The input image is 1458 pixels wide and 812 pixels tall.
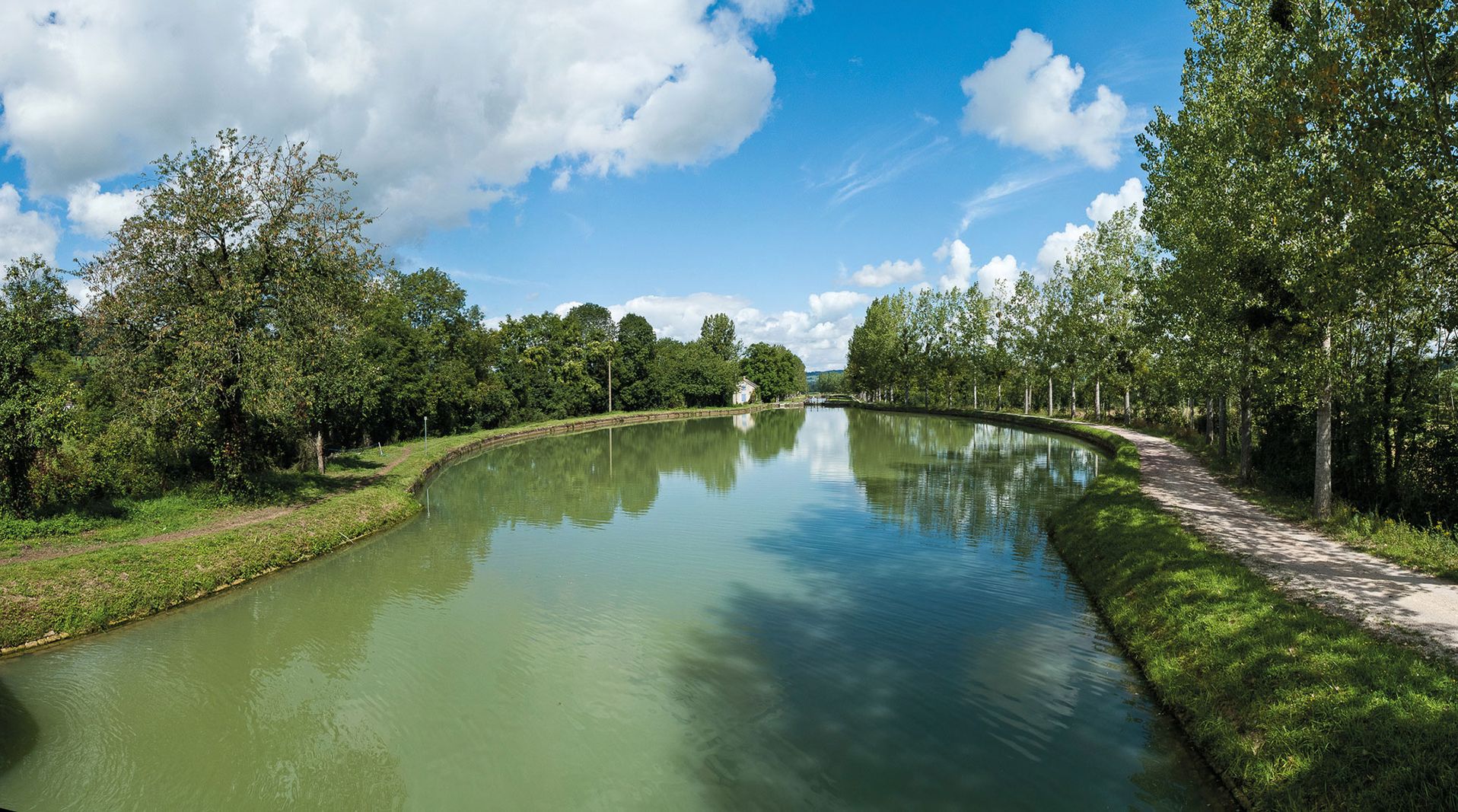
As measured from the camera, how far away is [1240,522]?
13086mm

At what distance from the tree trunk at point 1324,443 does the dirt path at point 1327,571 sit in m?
0.72

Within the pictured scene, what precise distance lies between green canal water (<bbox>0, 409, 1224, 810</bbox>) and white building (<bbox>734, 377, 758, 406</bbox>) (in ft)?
279

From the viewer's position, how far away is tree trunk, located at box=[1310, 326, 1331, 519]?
12773 millimetres

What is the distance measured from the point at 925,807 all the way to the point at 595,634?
5726 mm

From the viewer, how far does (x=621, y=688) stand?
8.40 meters

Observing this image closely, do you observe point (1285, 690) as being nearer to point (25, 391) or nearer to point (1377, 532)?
point (1377, 532)

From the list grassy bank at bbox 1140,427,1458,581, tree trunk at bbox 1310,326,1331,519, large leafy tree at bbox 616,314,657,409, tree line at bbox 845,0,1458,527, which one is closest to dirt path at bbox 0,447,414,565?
tree line at bbox 845,0,1458,527

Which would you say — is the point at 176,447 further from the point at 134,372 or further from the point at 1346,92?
the point at 1346,92

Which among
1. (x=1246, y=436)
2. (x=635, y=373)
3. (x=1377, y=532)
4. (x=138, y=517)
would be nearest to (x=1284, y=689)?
(x=1377, y=532)

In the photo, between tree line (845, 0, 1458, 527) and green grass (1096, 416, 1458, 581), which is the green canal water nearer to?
green grass (1096, 416, 1458, 581)

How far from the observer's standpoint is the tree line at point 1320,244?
774cm

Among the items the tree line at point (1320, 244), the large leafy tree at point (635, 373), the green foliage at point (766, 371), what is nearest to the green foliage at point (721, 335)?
the green foliage at point (766, 371)

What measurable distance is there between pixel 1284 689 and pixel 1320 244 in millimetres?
8202

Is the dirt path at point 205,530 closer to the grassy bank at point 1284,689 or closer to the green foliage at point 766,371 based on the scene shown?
the grassy bank at point 1284,689
